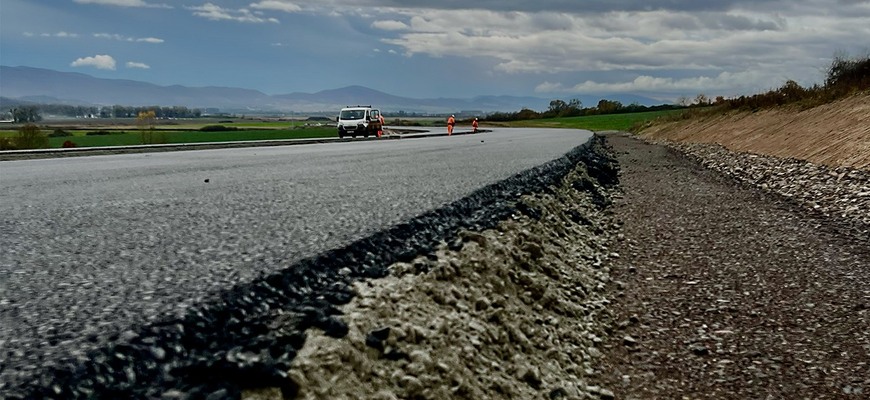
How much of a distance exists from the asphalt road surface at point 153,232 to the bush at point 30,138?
28.5m

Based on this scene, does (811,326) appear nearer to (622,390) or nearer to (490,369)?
(622,390)

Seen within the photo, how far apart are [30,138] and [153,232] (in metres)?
37.0

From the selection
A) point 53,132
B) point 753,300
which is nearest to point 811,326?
point 753,300

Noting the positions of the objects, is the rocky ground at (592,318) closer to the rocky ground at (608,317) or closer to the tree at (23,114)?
the rocky ground at (608,317)

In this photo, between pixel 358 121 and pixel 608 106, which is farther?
pixel 608 106

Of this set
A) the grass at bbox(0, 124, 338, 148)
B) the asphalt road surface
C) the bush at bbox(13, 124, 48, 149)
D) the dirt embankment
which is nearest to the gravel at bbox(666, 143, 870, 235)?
the dirt embankment

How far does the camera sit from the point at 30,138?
119 ft

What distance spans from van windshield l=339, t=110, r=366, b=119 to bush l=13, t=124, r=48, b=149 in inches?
548

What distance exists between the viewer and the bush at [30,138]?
34594 mm

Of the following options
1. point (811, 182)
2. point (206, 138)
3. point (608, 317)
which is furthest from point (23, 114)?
point (608, 317)

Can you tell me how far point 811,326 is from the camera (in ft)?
16.5

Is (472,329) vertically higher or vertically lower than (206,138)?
lower

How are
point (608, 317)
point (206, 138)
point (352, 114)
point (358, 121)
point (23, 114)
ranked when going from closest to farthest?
point (608, 317)
point (206, 138)
point (358, 121)
point (352, 114)
point (23, 114)

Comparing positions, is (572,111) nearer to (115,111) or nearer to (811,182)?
(115,111)
